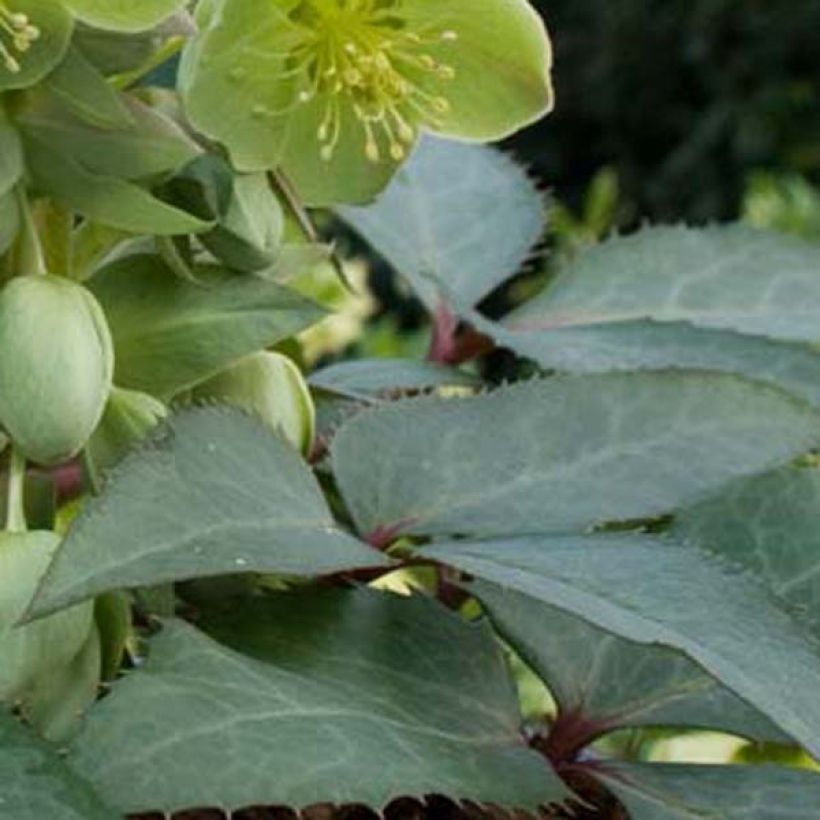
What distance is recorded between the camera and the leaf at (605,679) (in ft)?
1.70

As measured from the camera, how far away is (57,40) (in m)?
0.48

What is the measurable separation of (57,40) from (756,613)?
188mm

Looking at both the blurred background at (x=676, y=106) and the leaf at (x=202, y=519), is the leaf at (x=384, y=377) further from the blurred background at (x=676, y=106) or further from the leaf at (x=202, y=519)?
the blurred background at (x=676, y=106)

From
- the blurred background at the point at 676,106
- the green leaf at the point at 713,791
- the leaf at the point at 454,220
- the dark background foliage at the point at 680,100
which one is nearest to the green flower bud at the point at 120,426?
the green leaf at the point at 713,791

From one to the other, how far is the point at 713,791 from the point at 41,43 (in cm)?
21

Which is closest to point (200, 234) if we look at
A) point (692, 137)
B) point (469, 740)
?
point (469, 740)

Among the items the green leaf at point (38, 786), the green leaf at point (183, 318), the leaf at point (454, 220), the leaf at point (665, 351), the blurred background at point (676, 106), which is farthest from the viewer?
the blurred background at point (676, 106)

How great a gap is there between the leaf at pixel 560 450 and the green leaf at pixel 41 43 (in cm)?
11

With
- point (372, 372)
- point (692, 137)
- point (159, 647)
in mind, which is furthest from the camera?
point (692, 137)

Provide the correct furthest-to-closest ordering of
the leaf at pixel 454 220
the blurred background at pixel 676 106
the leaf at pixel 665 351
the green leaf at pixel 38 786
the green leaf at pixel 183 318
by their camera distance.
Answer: the blurred background at pixel 676 106 → the leaf at pixel 454 220 → the leaf at pixel 665 351 → the green leaf at pixel 183 318 → the green leaf at pixel 38 786

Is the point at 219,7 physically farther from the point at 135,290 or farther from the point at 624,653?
the point at 624,653

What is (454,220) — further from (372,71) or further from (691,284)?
(372,71)

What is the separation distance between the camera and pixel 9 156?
49cm

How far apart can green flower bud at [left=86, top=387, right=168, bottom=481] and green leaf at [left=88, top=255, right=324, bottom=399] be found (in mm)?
13
